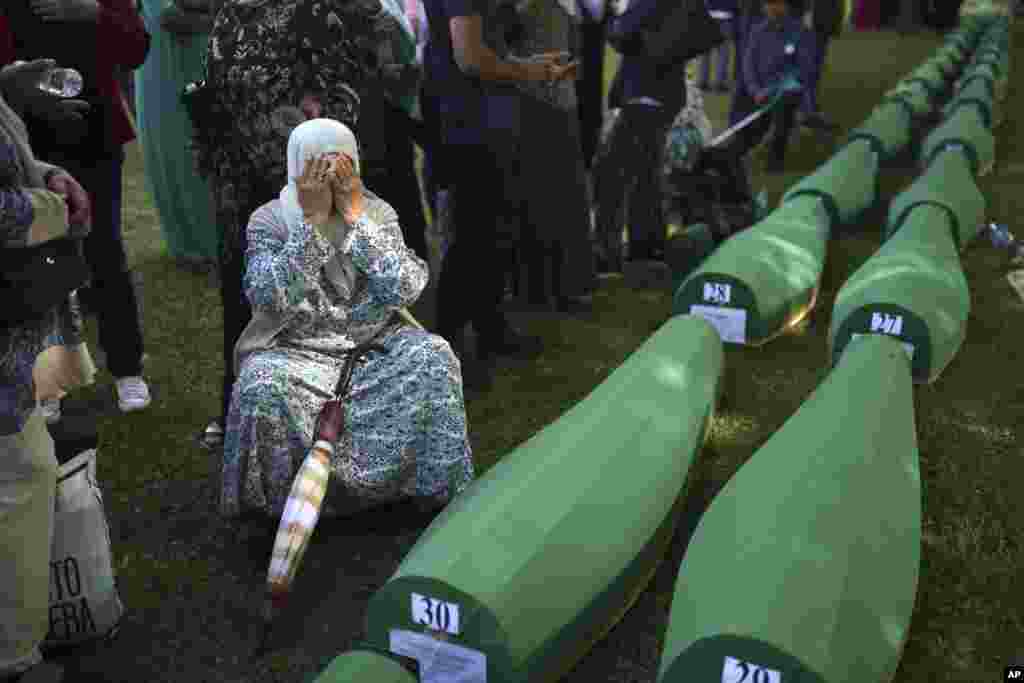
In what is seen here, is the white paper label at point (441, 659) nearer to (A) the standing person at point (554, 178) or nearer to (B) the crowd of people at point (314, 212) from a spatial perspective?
(B) the crowd of people at point (314, 212)

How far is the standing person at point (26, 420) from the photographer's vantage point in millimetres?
2354

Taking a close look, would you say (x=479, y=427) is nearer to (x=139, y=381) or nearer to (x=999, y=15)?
(x=139, y=381)

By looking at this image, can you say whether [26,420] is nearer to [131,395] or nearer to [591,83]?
[131,395]

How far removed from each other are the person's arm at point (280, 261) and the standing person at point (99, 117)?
0.79 meters

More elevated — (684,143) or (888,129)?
(684,143)

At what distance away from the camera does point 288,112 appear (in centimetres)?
333

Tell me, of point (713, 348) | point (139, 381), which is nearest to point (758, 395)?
point (713, 348)

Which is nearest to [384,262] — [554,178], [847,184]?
[554,178]

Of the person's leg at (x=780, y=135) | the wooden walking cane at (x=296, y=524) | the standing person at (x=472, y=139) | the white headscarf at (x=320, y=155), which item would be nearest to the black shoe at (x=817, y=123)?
the person's leg at (x=780, y=135)

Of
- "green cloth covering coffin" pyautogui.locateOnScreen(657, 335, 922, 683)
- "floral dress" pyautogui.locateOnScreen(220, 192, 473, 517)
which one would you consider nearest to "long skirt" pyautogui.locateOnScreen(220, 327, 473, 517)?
A: "floral dress" pyautogui.locateOnScreen(220, 192, 473, 517)

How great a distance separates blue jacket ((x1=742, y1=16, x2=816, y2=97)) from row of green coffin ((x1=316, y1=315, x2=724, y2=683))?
18.6 feet

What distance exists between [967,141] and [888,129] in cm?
Result: 84

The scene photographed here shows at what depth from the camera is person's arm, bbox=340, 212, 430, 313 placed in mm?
3150

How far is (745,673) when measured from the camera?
208cm
